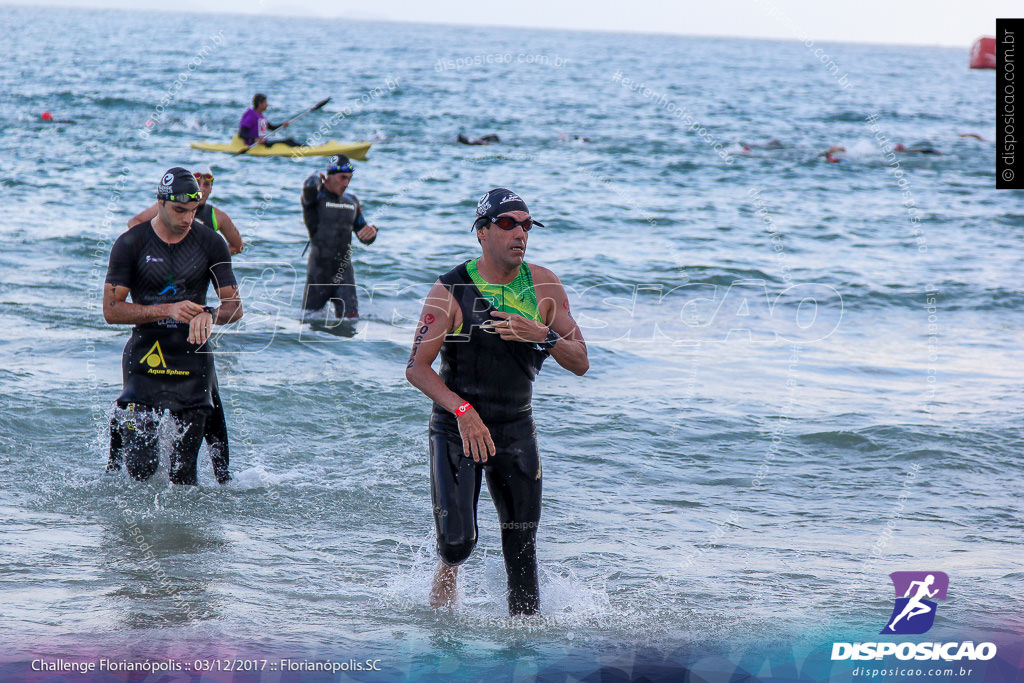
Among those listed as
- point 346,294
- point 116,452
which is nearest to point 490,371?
point 116,452

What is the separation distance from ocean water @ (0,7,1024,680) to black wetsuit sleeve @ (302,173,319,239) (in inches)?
56.4

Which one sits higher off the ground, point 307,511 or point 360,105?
point 360,105

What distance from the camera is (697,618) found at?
5.77 metres

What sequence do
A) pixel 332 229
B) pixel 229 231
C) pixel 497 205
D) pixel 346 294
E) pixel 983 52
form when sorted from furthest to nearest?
1. pixel 983 52
2. pixel 346 294
3. pixel 332 229
4. pixel 229 231
5. pixel 497 205

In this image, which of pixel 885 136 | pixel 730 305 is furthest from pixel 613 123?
pixel 730 305

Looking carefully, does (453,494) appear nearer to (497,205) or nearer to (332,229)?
(497,205)

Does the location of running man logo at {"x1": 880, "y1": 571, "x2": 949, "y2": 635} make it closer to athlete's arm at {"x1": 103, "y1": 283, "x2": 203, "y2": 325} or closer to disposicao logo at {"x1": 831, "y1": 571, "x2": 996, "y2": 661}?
disposicao logo at {"x1": 831, "y1": 571, "x2": 996, "y2": 661}

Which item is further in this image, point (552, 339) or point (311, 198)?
point (311, 198)

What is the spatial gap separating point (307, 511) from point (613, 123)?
39.5 metres

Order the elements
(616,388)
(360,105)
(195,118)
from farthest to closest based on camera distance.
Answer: (360,105), (195,118), (616,388)

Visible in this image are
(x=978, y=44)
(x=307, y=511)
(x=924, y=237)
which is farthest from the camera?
(x=978, y=44)

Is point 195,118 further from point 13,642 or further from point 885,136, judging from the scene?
point 13,642

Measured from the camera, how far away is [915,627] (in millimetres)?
5758

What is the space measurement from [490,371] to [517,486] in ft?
2.07
